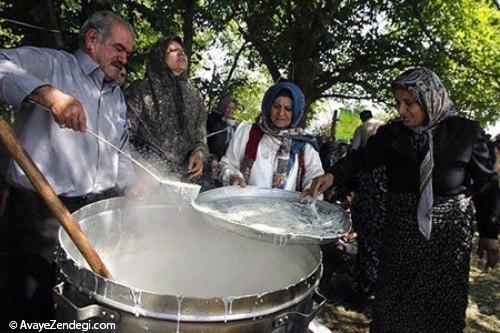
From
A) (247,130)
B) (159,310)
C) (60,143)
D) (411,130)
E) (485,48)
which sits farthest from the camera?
(485,48)

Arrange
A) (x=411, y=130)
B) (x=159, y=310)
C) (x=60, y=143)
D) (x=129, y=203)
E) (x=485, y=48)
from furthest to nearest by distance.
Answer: (x=485, y=48), (x=411, y=130), (x=60, y=143), (x=129, y=203), (x=159, y=310)

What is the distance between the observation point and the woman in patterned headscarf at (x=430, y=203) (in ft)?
7.84

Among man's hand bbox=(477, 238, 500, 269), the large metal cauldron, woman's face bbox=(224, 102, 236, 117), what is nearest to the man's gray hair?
the large metal cauldron

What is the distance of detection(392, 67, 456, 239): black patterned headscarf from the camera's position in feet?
7.68

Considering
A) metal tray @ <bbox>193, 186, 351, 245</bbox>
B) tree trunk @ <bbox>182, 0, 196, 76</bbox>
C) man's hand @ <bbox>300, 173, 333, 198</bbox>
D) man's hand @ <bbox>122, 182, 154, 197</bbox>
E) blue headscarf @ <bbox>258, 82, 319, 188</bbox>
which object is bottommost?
man's hand @ <bbox>122, 182, 154, 197</bbox>

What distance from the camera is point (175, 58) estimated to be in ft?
10.9

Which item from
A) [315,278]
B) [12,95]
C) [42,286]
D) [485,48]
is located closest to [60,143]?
[12,95]

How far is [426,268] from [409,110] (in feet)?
3.23

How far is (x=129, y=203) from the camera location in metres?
1.83

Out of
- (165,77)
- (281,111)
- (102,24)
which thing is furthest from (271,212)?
(165,77)

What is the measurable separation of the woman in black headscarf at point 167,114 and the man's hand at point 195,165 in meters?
0.07

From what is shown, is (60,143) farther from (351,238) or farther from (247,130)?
(351,238)

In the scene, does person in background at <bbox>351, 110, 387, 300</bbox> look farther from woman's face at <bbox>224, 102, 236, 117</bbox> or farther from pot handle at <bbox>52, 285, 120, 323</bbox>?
woman's face at <bbox>224, 102, 236, 117</bbox>

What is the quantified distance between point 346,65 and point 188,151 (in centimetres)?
1074
